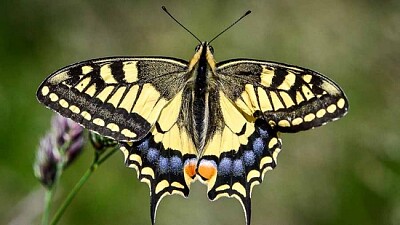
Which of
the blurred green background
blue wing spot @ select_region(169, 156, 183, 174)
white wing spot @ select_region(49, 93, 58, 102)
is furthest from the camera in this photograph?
the blurred green background

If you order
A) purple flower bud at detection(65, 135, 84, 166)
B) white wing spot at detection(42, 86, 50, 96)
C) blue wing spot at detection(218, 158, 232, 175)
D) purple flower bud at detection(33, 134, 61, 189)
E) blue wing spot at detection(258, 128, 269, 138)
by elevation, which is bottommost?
purple flower bud at detection(33, 134, 61, 189)

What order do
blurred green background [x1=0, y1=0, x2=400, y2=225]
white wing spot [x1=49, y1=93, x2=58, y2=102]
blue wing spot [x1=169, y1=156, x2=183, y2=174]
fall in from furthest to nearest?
blurred green background [x1=0, y1=0, x2=400, y2=225]
blue wing spot [x1=169, y1=156, x2=183, y2=174]
white wing spot [x1=49, y1=93, x2=58, y2=102]

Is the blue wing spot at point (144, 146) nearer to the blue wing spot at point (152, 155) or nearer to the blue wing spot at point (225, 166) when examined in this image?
the blue wing spot at point (152, 155)

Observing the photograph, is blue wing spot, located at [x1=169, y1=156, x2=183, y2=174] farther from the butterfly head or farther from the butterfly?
the butterfly head

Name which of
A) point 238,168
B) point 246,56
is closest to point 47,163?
point 238,168

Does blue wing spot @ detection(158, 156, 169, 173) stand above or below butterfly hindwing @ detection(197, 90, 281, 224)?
below

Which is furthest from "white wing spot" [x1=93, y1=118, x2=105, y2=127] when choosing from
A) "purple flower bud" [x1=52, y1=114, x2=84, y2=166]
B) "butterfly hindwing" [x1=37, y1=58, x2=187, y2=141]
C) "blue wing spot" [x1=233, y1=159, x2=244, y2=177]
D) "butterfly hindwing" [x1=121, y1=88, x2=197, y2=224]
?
"blue wing spot" [x1=233, y1=159, x2=244, y2=177]

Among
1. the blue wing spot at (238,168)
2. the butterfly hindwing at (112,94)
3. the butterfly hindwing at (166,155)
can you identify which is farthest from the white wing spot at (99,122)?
the blue wing spot at (238,168)
